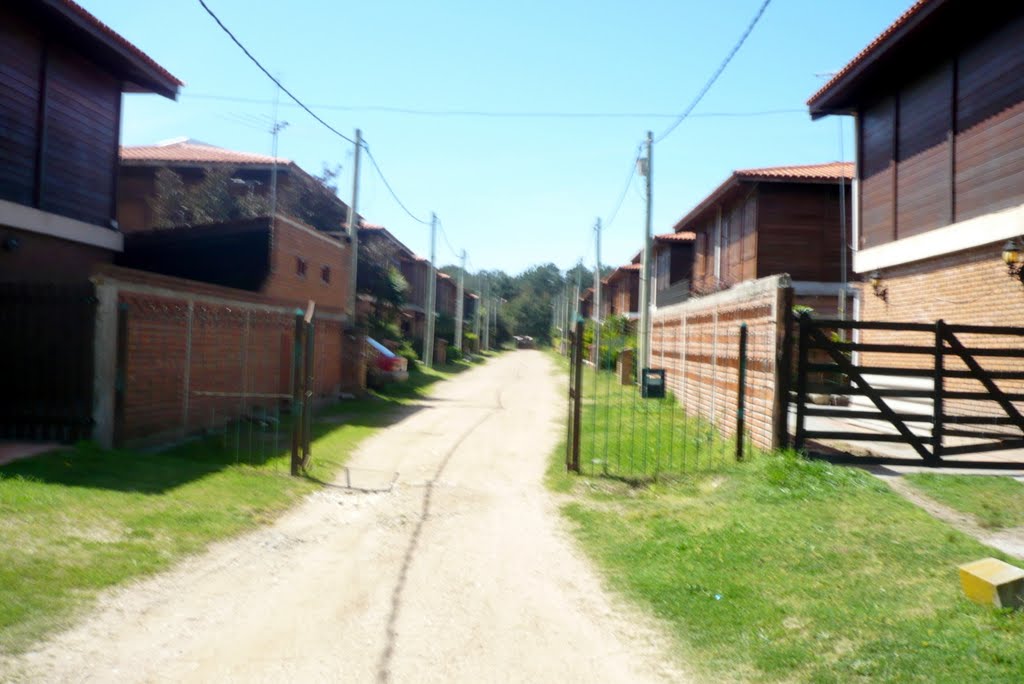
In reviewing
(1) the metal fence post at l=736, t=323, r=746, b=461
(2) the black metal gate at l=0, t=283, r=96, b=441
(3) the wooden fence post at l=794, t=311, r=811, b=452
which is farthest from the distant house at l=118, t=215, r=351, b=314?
(3) the wooden fence post at l=794, t=311, r=811, b=452

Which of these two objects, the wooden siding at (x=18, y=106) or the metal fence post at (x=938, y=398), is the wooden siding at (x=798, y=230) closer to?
the metal fence post at (x=938, y=398)

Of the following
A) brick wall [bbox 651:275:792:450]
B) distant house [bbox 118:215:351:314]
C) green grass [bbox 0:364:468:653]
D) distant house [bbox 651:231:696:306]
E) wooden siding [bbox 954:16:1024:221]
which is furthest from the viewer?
distant house [bbox 651:231:696:306]

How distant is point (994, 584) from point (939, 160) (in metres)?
11.1

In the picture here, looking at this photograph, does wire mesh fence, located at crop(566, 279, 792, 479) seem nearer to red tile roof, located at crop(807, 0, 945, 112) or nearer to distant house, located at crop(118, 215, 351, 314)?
red tile roof, located at crop(807, 0, 945, 112)

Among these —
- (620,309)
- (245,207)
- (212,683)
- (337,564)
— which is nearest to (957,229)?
(337,564)

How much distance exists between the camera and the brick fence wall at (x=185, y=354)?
987cm

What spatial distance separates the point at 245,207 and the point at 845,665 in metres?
24.3

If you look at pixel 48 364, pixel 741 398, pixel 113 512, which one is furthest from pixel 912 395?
pixel 48 364

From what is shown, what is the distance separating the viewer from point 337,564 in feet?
21.8

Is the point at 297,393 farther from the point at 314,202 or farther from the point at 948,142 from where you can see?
the point at 314,202

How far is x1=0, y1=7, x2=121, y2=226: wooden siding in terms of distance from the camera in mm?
13109

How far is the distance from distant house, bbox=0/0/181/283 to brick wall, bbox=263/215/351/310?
3216 millimetres

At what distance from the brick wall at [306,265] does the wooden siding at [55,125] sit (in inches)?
135

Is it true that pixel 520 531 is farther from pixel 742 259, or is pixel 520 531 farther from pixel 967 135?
pixel 742 259
